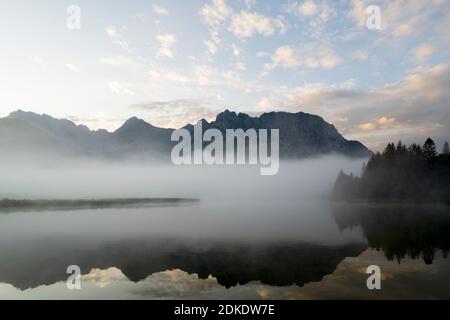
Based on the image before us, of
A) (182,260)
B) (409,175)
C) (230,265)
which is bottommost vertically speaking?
(182,260)

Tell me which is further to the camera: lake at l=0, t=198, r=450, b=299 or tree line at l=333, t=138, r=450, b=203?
tree line at l=333, t=138, r=450, b=203

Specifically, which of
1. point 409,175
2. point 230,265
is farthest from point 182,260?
point 409,175

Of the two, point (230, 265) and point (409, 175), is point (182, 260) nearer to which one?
point (230, 265)

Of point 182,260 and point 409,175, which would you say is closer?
point 182,260

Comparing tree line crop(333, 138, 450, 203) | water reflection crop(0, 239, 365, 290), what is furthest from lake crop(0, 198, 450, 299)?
tree line crop(333, 138, 450, 203)

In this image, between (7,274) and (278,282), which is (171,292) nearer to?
(278,282)

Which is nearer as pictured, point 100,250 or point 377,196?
point 100,250

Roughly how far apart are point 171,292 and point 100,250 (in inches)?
966

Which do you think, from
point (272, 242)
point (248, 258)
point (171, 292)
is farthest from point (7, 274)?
point (272, 242)

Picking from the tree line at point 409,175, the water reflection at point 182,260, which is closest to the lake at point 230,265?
the water reflection at point 182,260

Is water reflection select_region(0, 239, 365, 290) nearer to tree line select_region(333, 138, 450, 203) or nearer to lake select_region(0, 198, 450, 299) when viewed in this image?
lake select_region(0, 198, 450, 299)

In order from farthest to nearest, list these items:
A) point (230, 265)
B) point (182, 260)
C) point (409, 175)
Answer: point (409, 175) < point (182, 260) < point (230, 265)
